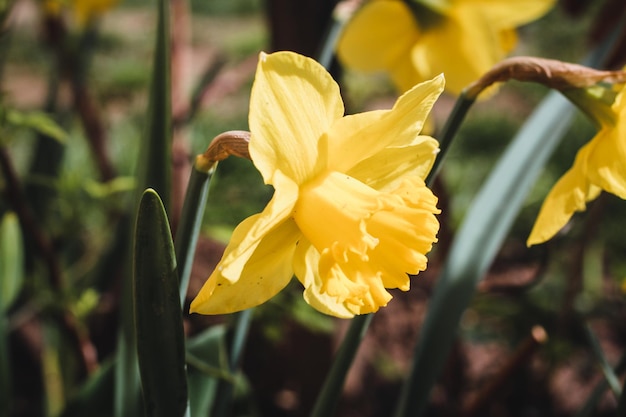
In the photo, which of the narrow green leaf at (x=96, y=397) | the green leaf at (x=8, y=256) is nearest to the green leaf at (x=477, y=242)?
the narrow green leaf at (x=96, y=397)

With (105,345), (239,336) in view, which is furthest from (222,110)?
(239,336)

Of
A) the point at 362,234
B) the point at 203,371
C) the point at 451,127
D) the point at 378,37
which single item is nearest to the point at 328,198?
the point at 362,234

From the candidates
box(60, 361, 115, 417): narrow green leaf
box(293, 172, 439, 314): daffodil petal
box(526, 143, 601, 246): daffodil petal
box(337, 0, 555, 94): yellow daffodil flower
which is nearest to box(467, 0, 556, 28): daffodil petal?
box(337, 0, 555, 94): yellow daffodil flower

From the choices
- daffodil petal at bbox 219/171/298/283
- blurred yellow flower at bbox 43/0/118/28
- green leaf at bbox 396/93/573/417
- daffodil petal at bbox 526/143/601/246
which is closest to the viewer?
daffodil petal at bbox 219/171/298/283

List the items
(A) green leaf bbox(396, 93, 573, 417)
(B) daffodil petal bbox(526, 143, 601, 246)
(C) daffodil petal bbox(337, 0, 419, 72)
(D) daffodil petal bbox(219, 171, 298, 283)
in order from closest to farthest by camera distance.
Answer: (D) daffodil petal bbox(219, 171, 298, 283)
(B) daffodil petal bbox(526, 143, 601, 246)
(A) green leaf bbox(396, 93, 573, 417)
(C) daffodil petal bbox(337, 0, 419, 72)

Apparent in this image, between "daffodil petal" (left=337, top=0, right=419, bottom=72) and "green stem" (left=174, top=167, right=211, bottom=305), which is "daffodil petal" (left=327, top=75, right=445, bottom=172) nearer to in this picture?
"green stem" (left=174, top=167, right=211, bottom=305)

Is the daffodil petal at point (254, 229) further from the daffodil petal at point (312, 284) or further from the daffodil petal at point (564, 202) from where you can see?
the daffodil petal at point (564, 202)

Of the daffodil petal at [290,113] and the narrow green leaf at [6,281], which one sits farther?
the narrow green leaf at [6,281]
